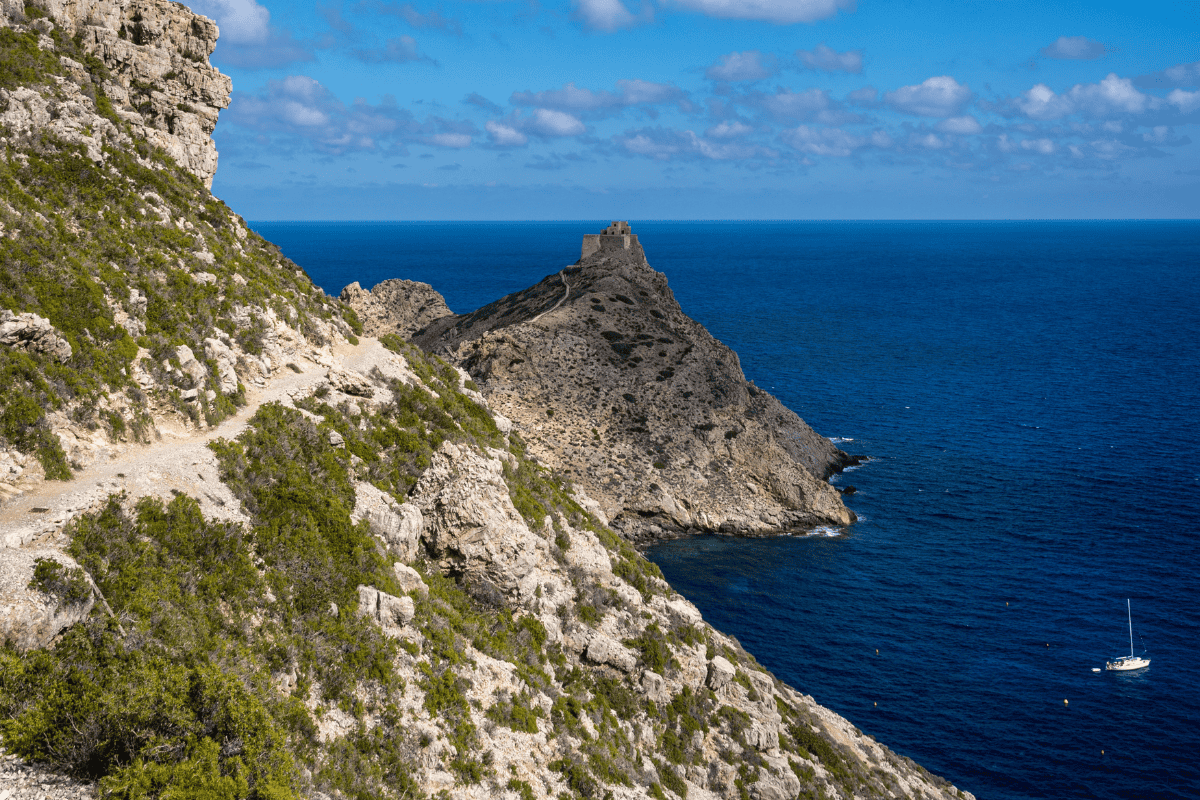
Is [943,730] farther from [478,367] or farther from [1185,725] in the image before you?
[478,367]

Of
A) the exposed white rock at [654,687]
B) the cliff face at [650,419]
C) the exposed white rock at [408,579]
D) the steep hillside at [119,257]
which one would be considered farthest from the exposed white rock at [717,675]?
the cliff face at [650,419]

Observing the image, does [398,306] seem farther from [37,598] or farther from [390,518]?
[37,598]

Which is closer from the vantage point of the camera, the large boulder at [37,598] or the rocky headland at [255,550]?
the large boulder at [37,598]

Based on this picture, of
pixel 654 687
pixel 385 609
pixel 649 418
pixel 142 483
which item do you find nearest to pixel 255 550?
pixel 142 483

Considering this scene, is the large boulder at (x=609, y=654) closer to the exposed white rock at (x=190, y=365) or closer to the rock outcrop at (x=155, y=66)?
the exposed white rock at (x=190, y=365)

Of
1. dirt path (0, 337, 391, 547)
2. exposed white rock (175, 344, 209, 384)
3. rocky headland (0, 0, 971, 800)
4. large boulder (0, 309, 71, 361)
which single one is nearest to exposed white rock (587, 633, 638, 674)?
rocky headland (0, 0, 971, 800)

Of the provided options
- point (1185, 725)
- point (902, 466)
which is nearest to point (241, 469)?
point (1185, 725)
